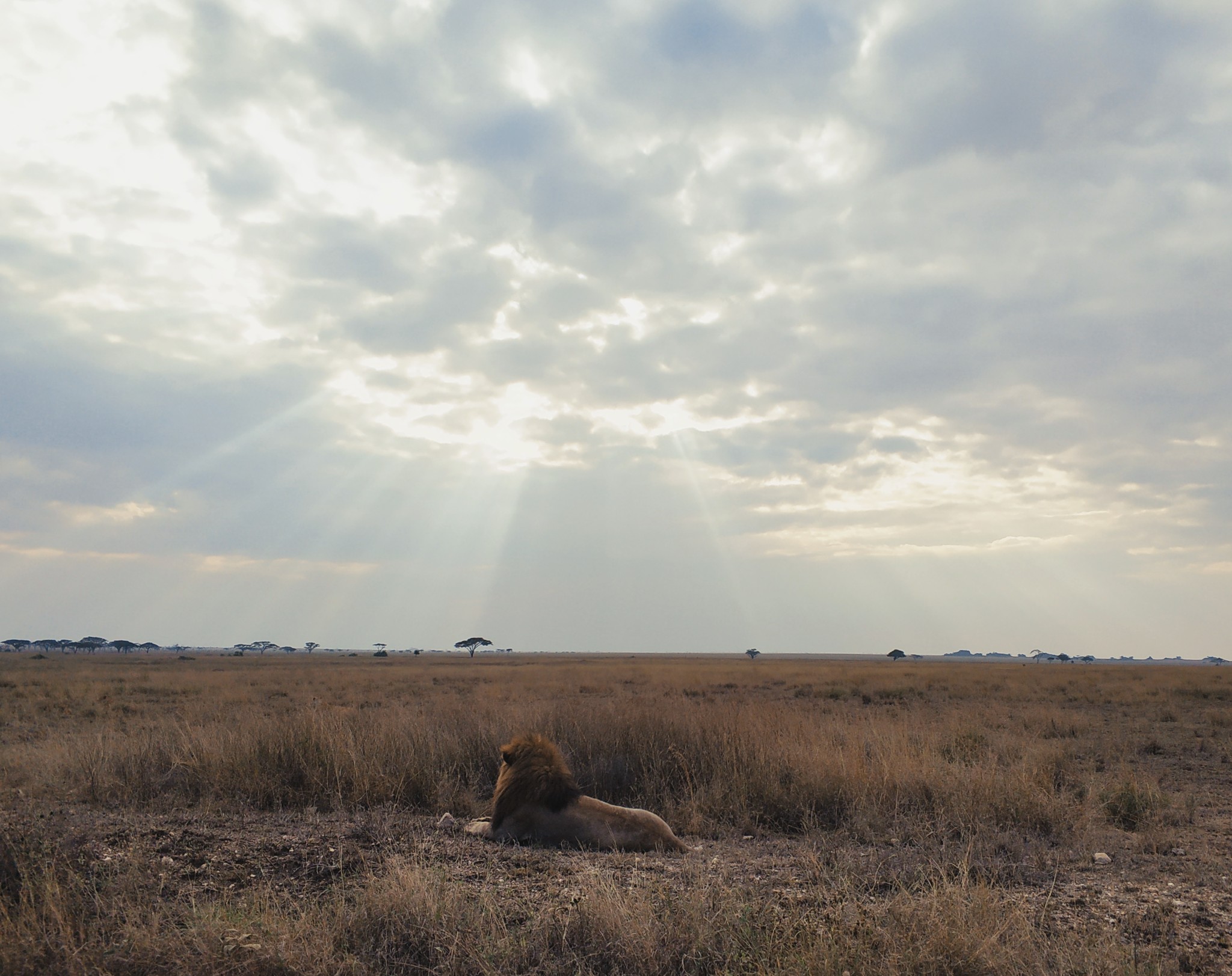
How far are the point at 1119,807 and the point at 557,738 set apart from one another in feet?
24.0

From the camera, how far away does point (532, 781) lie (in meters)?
7.03

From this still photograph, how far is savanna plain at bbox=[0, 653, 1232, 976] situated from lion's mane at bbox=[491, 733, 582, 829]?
1.47ft

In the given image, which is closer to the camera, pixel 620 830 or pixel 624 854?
pixel 624 854

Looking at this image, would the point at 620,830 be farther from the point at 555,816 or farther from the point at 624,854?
the point at 555,816

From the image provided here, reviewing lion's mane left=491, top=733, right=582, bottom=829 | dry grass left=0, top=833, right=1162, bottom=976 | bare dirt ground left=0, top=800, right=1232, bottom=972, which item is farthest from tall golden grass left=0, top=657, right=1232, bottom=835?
dry grass left=0, top=833, right=1162, bottom=976

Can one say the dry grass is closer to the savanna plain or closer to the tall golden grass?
the savanna plain

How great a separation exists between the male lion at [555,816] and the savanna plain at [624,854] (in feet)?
0.91

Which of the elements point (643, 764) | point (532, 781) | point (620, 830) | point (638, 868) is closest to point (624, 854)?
point (620, 830)

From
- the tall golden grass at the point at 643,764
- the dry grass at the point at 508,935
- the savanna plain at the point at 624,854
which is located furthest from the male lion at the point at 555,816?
the dry grass at the point at 508,935

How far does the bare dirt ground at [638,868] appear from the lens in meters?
4.70

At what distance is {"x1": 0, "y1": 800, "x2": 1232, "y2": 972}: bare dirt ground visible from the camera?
4.70 meters

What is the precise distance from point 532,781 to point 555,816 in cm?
39

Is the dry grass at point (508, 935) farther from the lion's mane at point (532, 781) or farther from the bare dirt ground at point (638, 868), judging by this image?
the lion's mane at point (532, 781)

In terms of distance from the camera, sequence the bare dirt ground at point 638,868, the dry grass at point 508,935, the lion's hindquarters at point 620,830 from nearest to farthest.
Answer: the dry grass at point 508,935
the bare dirt ground at point 638,868
the lion's hindquarters at point 620,830
